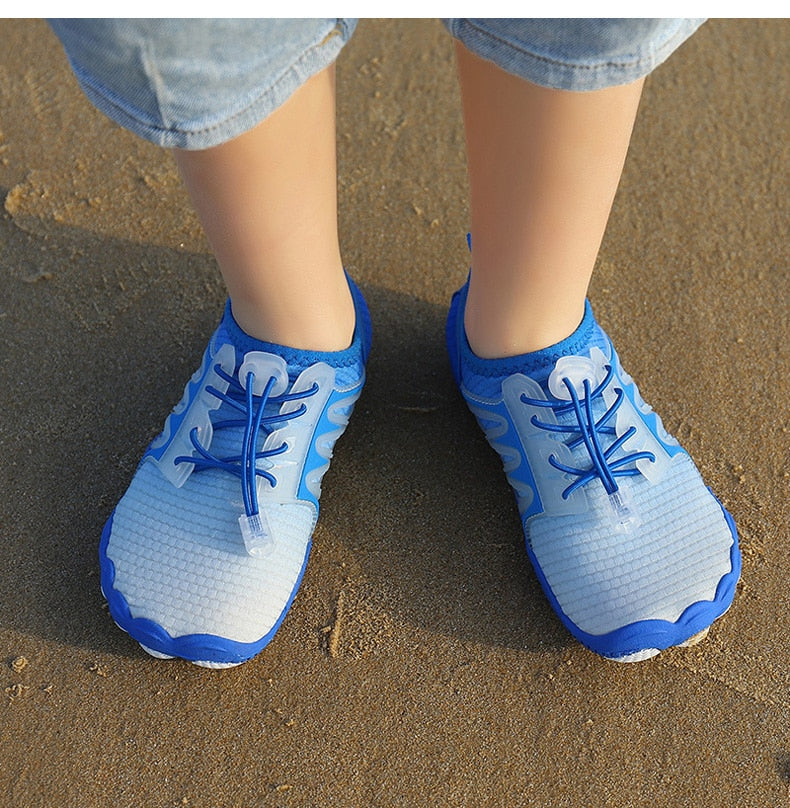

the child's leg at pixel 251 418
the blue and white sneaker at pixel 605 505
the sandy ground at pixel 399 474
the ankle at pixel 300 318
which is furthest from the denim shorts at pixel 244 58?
the sandy ground at pixel 399 474

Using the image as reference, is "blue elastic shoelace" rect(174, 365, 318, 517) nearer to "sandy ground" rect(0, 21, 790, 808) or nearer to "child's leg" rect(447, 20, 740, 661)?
"sandy ground" rect(0, 21, 790, 808)

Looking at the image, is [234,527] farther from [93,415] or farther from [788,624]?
[788,624]

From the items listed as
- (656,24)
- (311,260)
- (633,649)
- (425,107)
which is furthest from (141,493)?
(425,107)

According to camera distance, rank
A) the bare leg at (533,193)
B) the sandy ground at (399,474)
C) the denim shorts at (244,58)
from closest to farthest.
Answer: the denim shorts at (244,58)
the bare leg at (533,193)
the sandy ground at (399,474)

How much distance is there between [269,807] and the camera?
3.13 feet

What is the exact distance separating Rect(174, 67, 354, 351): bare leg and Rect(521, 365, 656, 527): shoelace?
0.28 metres

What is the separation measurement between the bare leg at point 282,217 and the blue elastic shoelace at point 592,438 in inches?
11.0

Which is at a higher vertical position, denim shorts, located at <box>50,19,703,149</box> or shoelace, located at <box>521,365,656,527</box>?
denim shorts, located at <box>50,19,703,149</box>

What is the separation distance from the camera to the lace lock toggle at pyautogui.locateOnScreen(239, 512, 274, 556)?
1.01m

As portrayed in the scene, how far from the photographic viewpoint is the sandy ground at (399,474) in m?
0.98

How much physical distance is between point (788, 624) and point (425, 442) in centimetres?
51

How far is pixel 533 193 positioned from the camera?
86 cm

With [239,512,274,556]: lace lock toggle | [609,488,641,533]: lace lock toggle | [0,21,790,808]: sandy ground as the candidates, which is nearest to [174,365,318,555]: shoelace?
[239,512,274,556]: lace lock toggle

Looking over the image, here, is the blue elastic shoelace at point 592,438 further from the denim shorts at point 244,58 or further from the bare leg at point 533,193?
the denim shorts at point 244,58
